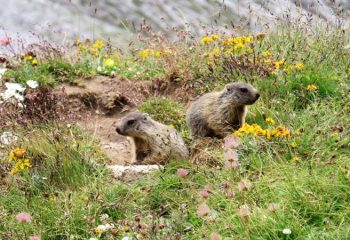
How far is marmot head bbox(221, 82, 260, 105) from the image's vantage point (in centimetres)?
671

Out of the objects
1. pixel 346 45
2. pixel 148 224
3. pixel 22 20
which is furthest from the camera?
pixel 22 20

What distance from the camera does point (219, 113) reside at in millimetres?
7004

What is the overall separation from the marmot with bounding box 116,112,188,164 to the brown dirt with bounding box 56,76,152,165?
3.13ft

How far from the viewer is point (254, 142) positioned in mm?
5488

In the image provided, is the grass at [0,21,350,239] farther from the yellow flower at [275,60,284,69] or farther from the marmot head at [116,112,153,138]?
the marmot head at [116,112,153,138]

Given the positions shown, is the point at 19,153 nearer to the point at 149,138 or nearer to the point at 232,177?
the point at 149,138

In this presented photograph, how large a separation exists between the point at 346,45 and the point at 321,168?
3.69 meters

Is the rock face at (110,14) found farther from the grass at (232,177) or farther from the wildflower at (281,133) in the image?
the wildflower at (281,133)

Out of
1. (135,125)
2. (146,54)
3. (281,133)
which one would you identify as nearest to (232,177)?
(281,133)

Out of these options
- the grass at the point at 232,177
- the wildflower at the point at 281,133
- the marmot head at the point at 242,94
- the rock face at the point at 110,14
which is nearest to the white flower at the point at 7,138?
the grass at the point at 232,177

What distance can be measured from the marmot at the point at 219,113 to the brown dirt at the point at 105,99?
94 cm

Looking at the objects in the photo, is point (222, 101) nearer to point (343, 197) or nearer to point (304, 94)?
point (304, 94)

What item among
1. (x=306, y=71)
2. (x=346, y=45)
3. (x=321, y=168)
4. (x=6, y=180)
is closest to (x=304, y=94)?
(x=306, y=71)

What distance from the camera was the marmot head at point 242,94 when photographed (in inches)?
264
